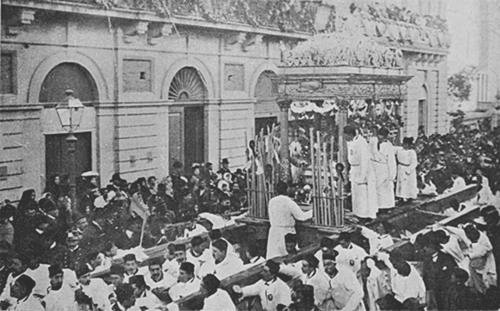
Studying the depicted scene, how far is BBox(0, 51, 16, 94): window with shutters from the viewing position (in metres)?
8.69

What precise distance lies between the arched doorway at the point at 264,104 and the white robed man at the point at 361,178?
5.66 m

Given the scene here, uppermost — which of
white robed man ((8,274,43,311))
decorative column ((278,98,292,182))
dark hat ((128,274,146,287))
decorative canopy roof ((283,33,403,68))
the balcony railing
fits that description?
the balcony railing

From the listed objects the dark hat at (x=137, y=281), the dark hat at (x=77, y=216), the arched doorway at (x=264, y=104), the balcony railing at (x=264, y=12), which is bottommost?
the dark hat at (x=137, y=281)

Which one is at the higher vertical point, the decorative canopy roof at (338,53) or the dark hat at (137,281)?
the decorative canopy roof at (338,53)

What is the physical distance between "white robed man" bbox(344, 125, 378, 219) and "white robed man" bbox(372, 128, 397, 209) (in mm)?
231

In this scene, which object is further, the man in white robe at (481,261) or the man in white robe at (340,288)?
the man in white robe at (481,261)

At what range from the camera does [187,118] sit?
477 inches

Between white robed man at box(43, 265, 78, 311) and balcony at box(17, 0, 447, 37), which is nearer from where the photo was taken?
white robed man at box(43, 265, 78, 311)

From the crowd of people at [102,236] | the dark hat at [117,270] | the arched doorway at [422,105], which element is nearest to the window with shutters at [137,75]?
the crowd of people at [102,236]

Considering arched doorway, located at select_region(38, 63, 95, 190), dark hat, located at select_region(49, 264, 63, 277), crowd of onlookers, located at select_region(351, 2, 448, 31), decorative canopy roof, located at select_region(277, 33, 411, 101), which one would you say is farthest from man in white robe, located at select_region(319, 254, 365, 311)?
crowd of onlookers, located at select_region(351, 2, 448, 31)

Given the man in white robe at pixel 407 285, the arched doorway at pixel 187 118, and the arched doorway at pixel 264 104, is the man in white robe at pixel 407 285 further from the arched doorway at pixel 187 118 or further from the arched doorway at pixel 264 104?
the arched doorway at pixel 264 104

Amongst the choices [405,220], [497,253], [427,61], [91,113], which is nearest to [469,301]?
[497,253]

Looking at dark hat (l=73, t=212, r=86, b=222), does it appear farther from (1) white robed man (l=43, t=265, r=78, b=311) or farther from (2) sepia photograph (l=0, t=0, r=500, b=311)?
(1) white robed man (l=43, t=265, r=78, b=311)

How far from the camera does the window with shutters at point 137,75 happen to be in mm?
10656
